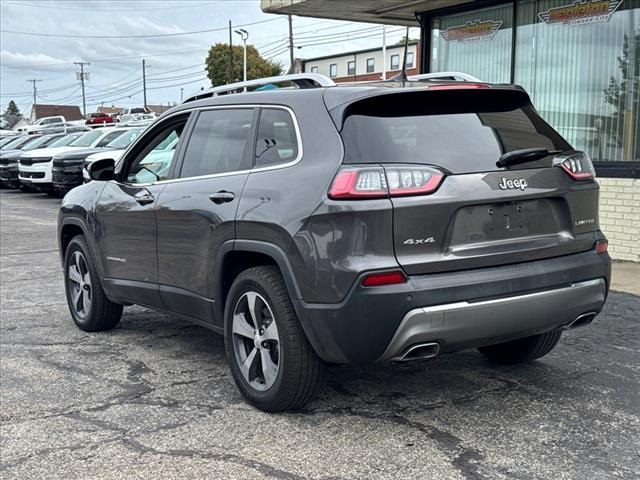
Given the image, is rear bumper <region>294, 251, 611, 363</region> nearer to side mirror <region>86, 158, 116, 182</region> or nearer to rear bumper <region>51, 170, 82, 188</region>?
side mirror <region>86, 158, 116, 182</region>

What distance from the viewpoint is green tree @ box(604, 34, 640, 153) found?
943 cm

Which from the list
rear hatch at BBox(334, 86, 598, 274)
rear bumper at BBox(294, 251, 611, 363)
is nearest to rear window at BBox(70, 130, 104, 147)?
rear hatch at BBox(334, 86, 598, 274)

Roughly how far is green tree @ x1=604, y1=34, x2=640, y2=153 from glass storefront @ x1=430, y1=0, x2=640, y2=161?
12 millimetres

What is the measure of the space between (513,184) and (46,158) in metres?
18.2

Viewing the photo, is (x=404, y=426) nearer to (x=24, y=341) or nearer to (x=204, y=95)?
(x=204, y=95)

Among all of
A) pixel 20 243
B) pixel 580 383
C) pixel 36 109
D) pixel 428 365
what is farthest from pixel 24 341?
pixel 36 109

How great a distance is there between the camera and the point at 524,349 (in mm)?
4898

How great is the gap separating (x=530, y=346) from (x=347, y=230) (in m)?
1.90

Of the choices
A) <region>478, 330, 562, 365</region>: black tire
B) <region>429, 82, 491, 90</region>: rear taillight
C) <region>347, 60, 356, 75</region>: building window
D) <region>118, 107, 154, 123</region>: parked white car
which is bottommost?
<region>478, 330, 562, 365</region>: black tire

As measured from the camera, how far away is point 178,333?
610 centimetres

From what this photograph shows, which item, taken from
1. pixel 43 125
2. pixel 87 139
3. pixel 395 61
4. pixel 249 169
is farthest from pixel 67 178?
pixel 395 61

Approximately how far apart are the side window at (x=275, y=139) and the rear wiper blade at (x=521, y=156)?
1.09 meters

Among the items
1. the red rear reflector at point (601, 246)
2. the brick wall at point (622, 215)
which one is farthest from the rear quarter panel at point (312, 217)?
the brick wall at point (622, 215)

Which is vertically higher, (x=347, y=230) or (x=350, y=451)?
(x=347, y=230)
